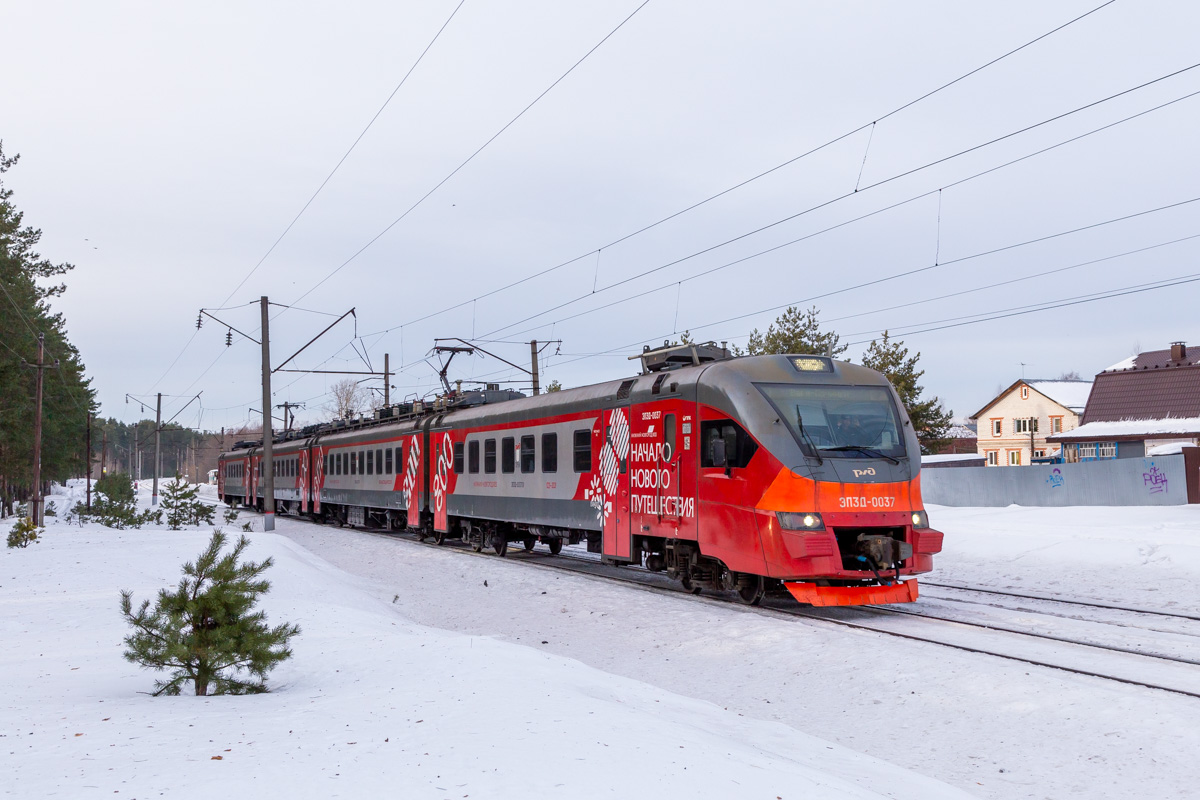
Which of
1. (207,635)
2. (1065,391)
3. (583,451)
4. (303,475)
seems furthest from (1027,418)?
(207,635)

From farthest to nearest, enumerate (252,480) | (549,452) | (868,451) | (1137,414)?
1. (252,480)
2. (1137,414)
3. (549,452)
4. (868,451)

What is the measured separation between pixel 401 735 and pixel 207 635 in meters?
2.14

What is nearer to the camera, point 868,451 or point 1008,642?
point 1008,642

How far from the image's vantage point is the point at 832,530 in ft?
34.8

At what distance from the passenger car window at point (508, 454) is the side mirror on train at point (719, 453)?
739 cm

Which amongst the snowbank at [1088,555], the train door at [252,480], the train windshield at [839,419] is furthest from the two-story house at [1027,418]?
the train windshield at [839,419]

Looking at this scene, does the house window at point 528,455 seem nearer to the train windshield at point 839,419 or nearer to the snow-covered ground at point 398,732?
the train windshield at point 839,419

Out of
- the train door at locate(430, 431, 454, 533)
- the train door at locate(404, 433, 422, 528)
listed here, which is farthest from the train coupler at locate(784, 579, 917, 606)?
the train door at locate(404, 433, 422, 528)

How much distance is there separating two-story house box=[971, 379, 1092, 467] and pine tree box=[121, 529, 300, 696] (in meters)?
60.5

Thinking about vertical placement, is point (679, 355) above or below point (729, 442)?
above

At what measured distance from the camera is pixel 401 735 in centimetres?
519

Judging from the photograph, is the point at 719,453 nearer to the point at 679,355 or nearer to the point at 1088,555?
the point at 679,355

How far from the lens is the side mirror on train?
11.4m

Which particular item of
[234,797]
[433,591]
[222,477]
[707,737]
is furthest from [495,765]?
[222,477]
